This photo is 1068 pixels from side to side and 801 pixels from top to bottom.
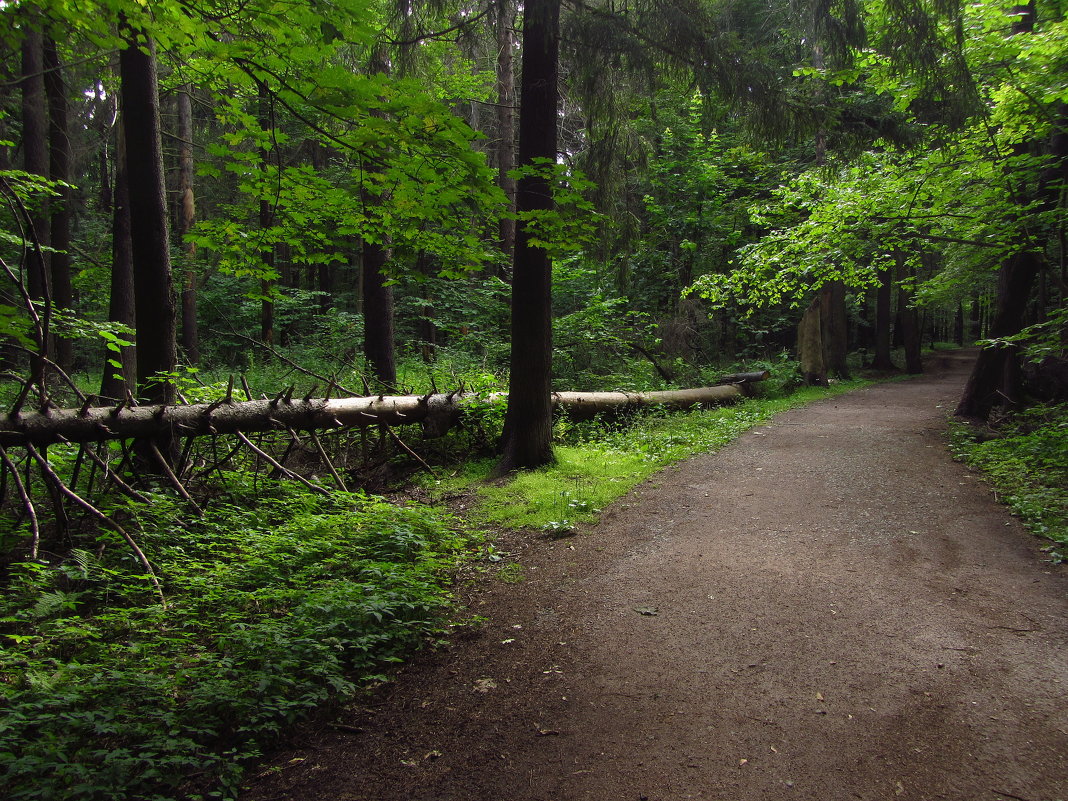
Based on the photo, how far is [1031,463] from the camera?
7.66m

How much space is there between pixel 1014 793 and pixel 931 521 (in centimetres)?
420

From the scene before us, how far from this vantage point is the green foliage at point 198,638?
105 inches

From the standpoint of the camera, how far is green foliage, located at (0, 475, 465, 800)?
2.66m

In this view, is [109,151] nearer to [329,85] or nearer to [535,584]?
[329,85]

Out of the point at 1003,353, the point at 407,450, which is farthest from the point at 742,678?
the point at 1003,353

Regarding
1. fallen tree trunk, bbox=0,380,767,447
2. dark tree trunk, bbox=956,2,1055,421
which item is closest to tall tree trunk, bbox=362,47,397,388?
fallen tree trunk, bbox=0,380,767,447

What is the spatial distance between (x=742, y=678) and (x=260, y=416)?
6127mm

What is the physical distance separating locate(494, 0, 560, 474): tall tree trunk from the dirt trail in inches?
90.3

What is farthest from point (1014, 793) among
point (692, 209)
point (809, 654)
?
point (692, 209)

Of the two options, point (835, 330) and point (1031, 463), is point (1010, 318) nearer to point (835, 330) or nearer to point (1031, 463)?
point (1031, 463)

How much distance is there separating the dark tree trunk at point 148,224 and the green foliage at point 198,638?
189cm

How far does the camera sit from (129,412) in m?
6.18

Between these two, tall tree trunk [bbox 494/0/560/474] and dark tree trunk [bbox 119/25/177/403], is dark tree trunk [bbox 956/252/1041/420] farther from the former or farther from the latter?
dark tree trunk [bbox 119/25/177/403]

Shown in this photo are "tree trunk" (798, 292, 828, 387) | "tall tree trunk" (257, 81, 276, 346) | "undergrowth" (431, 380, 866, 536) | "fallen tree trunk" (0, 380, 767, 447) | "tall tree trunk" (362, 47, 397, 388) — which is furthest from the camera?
"tree trunk" (798, 292, 828, 387)
